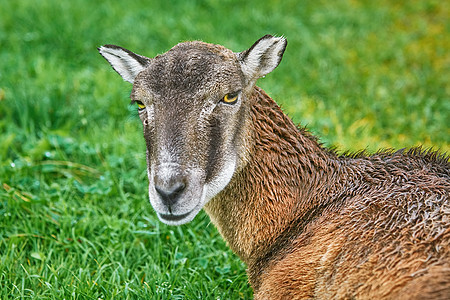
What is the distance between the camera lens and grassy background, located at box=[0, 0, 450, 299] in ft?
15.1

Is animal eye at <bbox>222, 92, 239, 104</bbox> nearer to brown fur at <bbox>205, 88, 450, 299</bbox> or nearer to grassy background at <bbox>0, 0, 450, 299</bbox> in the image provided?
brown fur at <bbox>205, 88, 450, 299</bbox>

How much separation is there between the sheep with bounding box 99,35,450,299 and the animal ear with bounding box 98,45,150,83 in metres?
0.01

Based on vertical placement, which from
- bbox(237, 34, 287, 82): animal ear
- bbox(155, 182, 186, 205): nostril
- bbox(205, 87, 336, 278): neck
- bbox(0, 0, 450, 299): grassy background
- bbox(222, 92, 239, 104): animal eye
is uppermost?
bbox(237, 34, 287, 82): animal ear

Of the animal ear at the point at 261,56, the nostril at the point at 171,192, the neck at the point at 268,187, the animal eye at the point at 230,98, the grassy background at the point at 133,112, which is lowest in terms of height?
the grassy background at the point at 133,112

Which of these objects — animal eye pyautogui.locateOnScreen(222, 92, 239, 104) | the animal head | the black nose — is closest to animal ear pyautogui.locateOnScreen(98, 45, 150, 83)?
the animal head

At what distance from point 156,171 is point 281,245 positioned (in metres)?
1.13

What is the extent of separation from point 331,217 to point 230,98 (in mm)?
1100

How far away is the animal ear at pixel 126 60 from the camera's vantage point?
3.99 metres

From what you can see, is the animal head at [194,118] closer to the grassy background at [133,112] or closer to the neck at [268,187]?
the neck at [268,187]

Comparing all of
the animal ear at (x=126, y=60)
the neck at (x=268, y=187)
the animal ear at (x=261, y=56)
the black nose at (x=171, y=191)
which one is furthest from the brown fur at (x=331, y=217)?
the animal ear at (x=126, y=60)

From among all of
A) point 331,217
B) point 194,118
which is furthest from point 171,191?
point 331,217

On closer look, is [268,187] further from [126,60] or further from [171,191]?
[126,60]

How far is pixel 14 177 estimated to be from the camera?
5.41m

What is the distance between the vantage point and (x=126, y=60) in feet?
13.4
